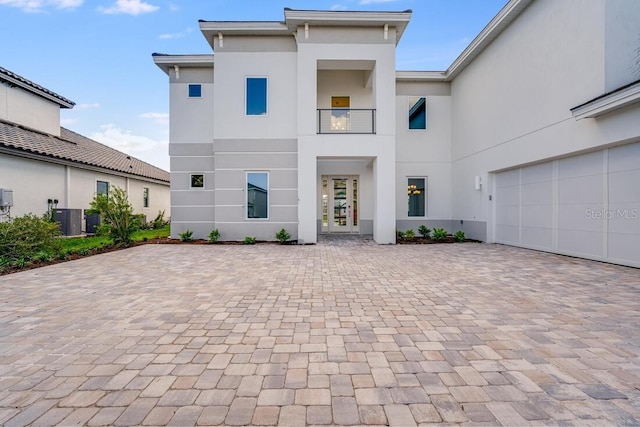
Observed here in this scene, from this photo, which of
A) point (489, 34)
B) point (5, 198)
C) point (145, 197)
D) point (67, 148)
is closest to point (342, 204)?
point (489, 34)

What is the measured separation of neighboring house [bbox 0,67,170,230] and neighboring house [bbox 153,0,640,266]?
16.9 feet

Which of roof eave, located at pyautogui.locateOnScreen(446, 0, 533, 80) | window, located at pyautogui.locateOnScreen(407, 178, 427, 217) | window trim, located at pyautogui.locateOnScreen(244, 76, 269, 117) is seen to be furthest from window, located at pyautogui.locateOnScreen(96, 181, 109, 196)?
roof eave, located at pyautogui.locateOnScreen(446, 0, 533, 80)

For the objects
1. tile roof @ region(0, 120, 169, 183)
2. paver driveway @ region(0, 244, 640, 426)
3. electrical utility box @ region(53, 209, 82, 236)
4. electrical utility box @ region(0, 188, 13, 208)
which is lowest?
paver driveway @ region(0, 244, 640, 426)

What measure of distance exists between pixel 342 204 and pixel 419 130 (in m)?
4.53

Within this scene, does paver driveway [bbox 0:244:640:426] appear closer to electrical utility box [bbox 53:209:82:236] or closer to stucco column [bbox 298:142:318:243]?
stucco column [bbox 298:142:318:243]

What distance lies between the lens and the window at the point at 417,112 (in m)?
12.0

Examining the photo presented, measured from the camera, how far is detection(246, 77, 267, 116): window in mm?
10258

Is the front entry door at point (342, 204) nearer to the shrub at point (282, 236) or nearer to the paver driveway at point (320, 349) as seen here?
the shrub at point (282, 236)

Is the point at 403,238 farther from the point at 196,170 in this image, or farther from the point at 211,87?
the point at 211,87

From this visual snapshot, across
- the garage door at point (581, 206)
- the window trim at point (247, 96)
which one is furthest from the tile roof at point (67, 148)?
the garage door at point (581, 206)

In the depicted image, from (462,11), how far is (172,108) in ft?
44.2

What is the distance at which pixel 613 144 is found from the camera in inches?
240

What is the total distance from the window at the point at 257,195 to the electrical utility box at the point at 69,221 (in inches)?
315

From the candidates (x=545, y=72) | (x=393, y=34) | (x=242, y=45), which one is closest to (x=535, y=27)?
(x=545, y=72)
